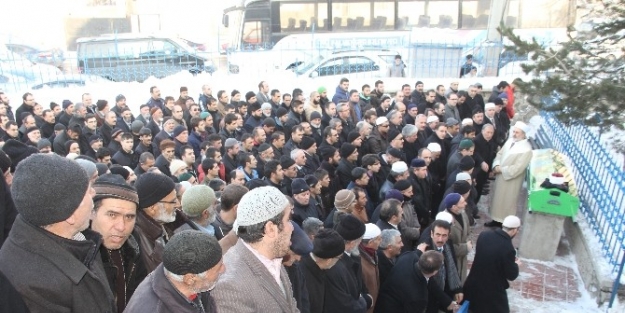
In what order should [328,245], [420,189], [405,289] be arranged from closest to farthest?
[328,245] < [405,289] < [420,189]

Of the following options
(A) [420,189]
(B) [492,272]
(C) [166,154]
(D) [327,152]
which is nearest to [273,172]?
(D) [327,152]

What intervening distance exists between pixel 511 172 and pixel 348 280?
4745 millimetres

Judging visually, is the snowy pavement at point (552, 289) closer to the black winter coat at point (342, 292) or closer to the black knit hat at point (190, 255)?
the black winter coat at point (342, 292)

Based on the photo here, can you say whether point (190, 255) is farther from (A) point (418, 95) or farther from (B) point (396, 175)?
(A) point (418, 95)

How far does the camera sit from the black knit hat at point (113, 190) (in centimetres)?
268

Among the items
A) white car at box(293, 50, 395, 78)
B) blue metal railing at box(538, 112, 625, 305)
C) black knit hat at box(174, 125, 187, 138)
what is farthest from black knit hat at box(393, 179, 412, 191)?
white car at box(293, 50, 395, 78)

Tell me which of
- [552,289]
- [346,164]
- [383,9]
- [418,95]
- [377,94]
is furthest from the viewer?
[383,9]

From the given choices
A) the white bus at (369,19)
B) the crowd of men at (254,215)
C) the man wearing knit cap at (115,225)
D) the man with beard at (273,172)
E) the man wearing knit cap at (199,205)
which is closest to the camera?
the crowd of men at (254,215)

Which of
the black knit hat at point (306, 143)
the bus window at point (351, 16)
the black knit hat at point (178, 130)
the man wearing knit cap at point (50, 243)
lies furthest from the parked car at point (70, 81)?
the man wearing knit cap at point (50, 243)

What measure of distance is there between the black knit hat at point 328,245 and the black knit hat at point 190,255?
128cm

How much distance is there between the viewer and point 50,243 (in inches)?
82.4

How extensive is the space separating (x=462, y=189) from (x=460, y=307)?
148cm

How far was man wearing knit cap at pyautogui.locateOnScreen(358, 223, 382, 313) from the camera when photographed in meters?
4.28

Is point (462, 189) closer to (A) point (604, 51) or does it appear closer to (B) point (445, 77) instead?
(A) point (604, 51)
